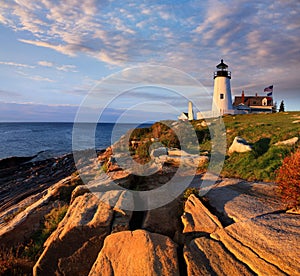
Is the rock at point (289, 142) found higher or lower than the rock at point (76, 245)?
higher

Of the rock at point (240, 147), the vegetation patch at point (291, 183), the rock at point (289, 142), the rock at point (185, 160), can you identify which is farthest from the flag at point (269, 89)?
the vegetation patch at point (291, 183)

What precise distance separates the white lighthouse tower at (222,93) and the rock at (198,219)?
1637 inches

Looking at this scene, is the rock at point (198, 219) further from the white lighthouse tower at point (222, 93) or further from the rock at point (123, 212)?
the white lighthouse tower at point (222, 93)

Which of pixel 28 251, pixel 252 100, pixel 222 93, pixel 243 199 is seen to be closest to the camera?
pixel 28 251

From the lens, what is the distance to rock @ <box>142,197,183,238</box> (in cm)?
797

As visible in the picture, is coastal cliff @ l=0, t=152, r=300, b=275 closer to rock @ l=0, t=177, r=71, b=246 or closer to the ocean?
rock @ l=0, t=177, r=71, b=246

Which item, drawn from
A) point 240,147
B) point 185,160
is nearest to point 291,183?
point 185,160

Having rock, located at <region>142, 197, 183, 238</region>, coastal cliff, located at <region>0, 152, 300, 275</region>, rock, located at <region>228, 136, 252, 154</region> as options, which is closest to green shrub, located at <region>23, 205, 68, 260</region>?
coastal cliff, located at <region>0, 152, 300, 275</region>

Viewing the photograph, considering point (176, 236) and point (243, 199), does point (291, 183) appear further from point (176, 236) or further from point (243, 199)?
point (176, 236)

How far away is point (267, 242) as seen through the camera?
6.08 m

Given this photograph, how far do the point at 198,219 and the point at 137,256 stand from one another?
2.50 m

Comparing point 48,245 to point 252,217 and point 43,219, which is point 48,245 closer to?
point 43,219

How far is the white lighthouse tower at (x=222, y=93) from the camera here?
48719 mm

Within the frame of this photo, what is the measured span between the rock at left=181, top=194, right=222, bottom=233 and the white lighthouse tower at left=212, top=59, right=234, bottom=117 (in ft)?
136
